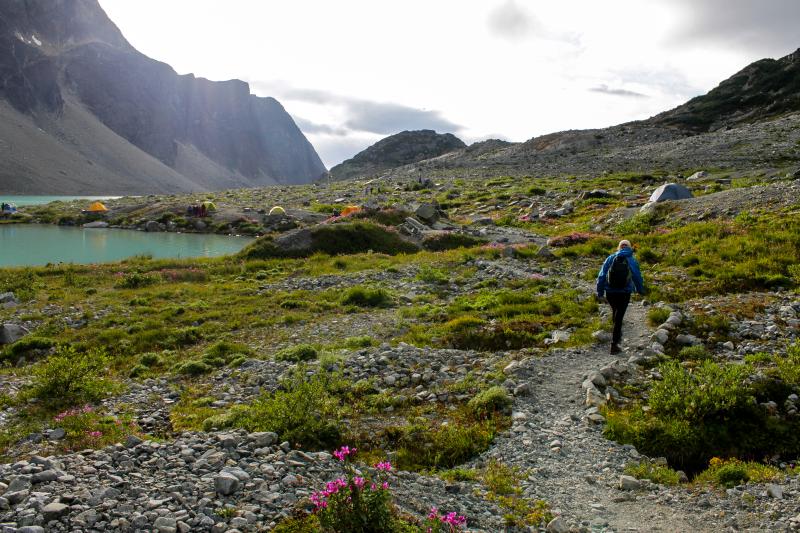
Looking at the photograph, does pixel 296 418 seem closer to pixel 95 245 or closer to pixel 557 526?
pixel 557 526

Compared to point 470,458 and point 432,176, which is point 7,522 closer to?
point 470,458

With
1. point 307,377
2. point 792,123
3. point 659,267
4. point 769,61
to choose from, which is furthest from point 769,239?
point 769,61

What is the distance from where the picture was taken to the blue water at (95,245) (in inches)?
1957

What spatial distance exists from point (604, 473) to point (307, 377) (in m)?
7.65

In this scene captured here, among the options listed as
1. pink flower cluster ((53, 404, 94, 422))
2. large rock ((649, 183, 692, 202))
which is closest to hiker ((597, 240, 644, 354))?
pink flower cluster ((53, 404, 94, 422))

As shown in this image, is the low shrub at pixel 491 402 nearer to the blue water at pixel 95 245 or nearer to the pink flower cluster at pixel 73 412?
the pink flower cluster at pixel 73 412

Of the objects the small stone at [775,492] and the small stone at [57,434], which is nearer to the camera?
the small stone at [775,492]

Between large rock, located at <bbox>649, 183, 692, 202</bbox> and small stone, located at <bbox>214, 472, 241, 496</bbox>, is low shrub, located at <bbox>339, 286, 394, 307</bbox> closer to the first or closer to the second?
small stone, located at <bbox>214, 472, 241, 496</bbox>

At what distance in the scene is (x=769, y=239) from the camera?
2253cm

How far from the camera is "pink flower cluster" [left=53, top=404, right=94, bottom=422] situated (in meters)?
11.4

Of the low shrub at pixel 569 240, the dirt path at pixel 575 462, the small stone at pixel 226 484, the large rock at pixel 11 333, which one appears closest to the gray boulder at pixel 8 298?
the large rock at pixel 11 333

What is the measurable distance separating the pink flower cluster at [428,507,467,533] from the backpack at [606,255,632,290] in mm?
9544

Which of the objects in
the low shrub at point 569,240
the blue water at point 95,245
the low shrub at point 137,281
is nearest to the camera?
the low shrub at point 137,281

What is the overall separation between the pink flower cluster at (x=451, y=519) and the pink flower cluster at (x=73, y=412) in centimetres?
891
